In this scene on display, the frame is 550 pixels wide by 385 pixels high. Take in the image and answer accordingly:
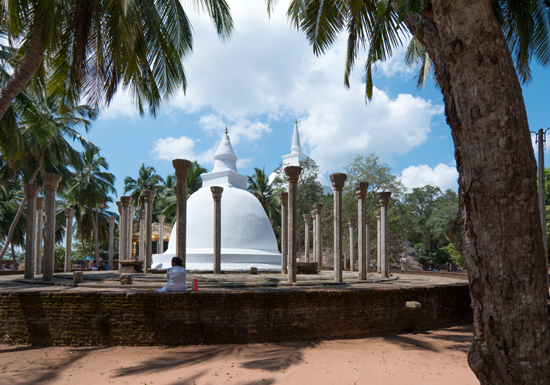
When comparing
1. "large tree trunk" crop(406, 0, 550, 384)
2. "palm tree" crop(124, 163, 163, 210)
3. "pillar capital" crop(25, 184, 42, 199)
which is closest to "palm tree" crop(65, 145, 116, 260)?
"palm tree" crop(124, 163, 163, 210)

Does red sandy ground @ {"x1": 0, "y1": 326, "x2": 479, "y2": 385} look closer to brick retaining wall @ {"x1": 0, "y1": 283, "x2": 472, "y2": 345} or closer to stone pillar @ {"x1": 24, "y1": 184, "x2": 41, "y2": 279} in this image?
brick retaining wall @ {"x1": 0, "y1": 283, "x2": 472, "y2": 345}

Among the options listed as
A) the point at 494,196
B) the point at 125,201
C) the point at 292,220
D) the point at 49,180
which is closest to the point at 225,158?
the point at 125,201

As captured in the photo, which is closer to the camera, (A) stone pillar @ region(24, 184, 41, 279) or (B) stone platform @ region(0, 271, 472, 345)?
(B) stone platform @ region(0, 271, 472, 345)

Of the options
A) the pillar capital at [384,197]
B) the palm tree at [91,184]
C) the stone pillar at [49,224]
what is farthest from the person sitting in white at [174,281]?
the palm tree at [91,184]

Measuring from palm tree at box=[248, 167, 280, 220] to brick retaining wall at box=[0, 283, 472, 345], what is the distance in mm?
24110

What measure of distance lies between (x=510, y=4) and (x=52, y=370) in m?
9.40

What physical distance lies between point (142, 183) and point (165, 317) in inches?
1154

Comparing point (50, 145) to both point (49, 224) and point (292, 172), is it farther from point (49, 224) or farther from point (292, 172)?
point (292, 172)

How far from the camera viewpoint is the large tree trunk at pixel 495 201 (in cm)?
271

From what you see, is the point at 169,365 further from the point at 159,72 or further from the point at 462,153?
the point at 159,72

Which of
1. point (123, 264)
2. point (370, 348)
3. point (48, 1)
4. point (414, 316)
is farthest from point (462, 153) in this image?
point (123, 264)

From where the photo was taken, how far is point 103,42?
8797 millimetres

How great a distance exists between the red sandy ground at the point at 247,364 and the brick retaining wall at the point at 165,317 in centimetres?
20

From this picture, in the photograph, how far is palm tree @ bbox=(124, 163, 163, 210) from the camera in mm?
33884
